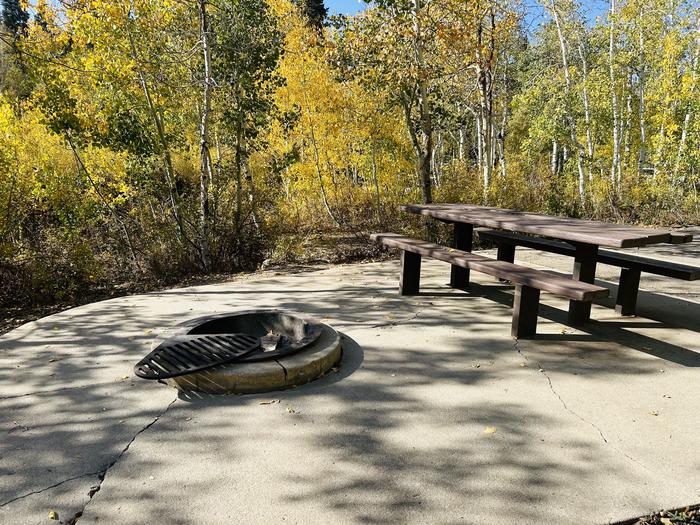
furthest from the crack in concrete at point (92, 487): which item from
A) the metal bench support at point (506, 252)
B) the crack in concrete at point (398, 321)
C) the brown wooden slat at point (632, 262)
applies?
the metal bench support at point (506, 252)

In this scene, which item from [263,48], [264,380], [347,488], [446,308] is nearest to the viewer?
[347,488]

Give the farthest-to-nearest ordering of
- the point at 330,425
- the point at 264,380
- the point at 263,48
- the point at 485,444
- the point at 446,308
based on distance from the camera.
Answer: the point at 263,48 → the point at 446,308 → the point at 264,380 → the point at 330,425 → the point at 485,444

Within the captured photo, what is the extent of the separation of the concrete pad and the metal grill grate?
0.14 metres

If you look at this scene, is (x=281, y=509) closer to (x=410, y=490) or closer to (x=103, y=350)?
(x=410, y=490)

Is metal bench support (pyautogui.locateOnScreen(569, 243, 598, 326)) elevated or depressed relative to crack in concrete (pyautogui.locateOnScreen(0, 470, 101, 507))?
elevated

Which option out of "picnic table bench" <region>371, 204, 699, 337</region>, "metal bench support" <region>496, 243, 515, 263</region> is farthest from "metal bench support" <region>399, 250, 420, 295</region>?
"metal bench support" <region>496, 243, 515, 263</region>

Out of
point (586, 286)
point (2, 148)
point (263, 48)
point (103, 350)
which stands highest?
point (263, 48)

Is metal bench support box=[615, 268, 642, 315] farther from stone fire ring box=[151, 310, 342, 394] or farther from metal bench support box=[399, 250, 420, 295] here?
stone fire ring box=[151, 310, 342, 394]

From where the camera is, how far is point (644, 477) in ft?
7.53

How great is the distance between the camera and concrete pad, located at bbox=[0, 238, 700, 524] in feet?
6.96

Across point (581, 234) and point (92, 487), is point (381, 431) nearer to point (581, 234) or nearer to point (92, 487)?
point (92, 487)

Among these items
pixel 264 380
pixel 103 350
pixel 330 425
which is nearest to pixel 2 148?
pixel 103 350

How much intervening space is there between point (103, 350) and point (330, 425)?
2.18 meters

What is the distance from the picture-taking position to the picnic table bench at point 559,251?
3650 millimetres
